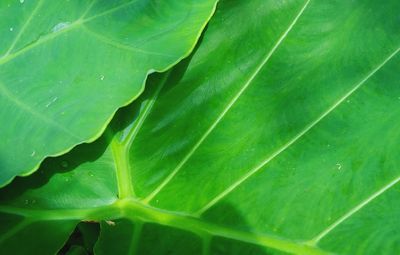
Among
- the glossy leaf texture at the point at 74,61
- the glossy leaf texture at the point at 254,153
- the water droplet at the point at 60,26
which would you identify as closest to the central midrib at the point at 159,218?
the glossy leaf texture at the point at 254,153

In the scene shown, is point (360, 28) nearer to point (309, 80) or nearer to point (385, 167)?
point (309, 80)

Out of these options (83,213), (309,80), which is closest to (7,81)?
(83,213)

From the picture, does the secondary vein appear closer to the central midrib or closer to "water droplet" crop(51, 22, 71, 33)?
the central midrib

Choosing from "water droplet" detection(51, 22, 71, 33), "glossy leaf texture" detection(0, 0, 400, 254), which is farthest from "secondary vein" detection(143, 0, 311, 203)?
"water droplet" detection(51, 22, 71, 33)

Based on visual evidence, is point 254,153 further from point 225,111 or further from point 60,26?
point 60,26

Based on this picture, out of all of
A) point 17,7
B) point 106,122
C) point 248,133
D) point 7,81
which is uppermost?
point 17,7

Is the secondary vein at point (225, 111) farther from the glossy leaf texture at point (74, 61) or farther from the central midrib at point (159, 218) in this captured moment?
the glossy leaf texture at point (74, 61)
